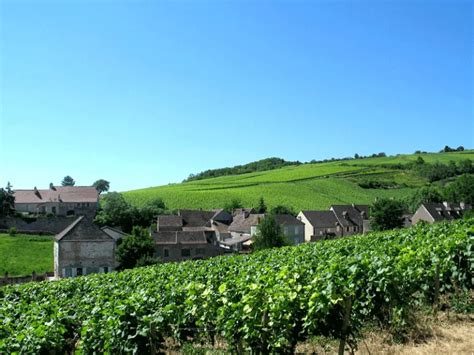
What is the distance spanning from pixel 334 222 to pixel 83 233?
40.6 m

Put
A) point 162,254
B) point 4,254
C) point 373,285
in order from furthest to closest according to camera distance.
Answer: point 162,254, point 4,254, point 373,285

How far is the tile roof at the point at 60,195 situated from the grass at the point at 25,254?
90.1 ft

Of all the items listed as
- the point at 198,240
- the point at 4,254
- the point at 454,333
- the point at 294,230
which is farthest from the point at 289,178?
the point at 454,333

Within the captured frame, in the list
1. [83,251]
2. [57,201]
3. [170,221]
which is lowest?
[83,251]

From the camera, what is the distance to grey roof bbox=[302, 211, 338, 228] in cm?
6831

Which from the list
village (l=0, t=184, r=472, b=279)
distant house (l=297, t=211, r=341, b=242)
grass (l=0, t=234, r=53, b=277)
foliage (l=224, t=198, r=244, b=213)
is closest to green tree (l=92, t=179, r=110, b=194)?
village (l=0, t=184, r=472, b=279)

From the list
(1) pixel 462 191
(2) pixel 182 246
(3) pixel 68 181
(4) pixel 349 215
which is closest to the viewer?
(2) pixel 182 246

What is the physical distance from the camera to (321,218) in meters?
69.8

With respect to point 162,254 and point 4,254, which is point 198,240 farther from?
point 4,254

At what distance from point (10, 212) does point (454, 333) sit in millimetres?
70288

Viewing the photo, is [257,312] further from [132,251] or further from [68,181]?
[68,181]

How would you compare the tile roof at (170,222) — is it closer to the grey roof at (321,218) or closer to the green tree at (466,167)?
the grey roof at (321,218)

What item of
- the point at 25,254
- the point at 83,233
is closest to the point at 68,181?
the point at 25,254

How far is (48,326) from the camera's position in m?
7.88
